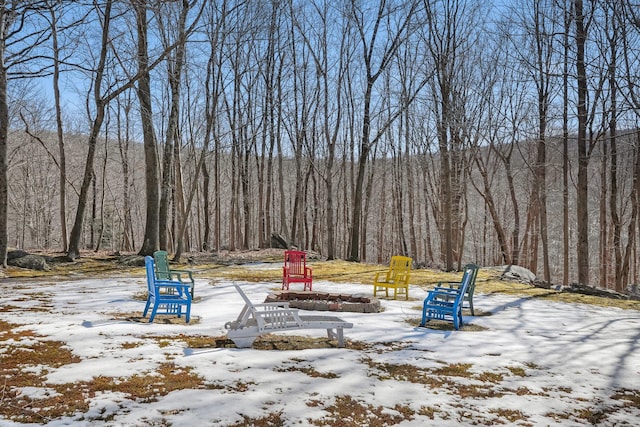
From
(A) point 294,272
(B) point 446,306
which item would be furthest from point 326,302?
(A) point 294,272

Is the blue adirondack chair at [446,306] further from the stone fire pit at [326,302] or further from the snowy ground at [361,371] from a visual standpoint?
the stone fire pit at [326,302]

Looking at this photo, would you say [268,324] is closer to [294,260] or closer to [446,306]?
[446,306]

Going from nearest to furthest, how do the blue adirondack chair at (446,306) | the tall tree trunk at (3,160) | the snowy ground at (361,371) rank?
the snowy ground at (361,371) < the blue adirondack chair at (446,306) < the tall tree trunk at (3,160)

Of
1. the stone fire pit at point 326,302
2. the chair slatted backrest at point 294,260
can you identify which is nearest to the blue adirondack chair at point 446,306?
the stone fire pit at point 326,302

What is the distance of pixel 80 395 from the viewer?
11.7 ft

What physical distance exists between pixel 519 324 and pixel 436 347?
247 centimetres

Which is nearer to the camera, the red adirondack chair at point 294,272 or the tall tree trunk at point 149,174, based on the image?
the red adirondack chair at point 294,272

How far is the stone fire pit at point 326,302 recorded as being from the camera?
7.97 m

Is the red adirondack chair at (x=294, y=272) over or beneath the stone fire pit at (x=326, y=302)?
over

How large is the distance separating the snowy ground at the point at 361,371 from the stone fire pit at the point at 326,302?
37 cm

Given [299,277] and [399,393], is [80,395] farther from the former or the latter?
[299,277]

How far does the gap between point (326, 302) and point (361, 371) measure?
346 centimetres

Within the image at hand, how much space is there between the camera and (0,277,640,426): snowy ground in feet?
11.6

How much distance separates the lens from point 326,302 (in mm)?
8039
